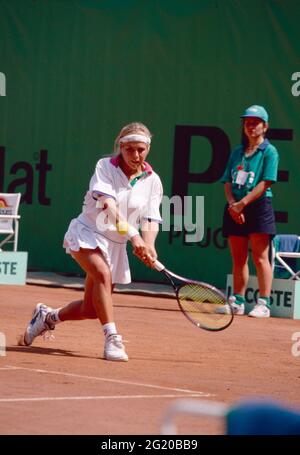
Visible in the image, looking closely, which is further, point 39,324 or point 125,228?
point 39,324

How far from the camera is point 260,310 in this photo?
13438 millimetres

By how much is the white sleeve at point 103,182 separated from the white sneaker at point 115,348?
1.03 meters

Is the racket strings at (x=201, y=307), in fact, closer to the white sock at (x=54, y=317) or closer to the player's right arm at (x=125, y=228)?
the player's right arm at (x=125, y=228)

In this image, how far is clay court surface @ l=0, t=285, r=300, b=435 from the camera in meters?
6.79

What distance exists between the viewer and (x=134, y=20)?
17656mm

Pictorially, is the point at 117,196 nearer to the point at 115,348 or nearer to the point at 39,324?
the point at 115,348

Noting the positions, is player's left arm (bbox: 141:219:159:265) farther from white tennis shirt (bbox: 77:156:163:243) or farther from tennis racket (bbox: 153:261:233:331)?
tennis racket (bbox: 153:261:233:331)

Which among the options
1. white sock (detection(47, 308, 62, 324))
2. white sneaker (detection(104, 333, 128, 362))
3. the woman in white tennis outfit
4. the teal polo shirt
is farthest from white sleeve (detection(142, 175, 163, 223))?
the teal polo shirt

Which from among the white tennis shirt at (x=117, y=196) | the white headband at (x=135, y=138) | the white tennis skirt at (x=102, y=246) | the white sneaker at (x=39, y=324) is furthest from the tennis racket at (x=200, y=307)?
the white sneaker at (x=39, y=324)

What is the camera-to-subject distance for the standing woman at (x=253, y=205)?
43.2 feet

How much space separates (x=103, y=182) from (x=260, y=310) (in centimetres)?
451

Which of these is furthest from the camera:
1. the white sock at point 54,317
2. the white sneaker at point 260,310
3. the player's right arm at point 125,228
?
the white sneaker at point 260,310

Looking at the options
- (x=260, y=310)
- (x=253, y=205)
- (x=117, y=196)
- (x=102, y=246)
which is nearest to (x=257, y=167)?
(x=253, y=205)

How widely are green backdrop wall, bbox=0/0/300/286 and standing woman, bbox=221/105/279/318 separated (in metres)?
2.87
